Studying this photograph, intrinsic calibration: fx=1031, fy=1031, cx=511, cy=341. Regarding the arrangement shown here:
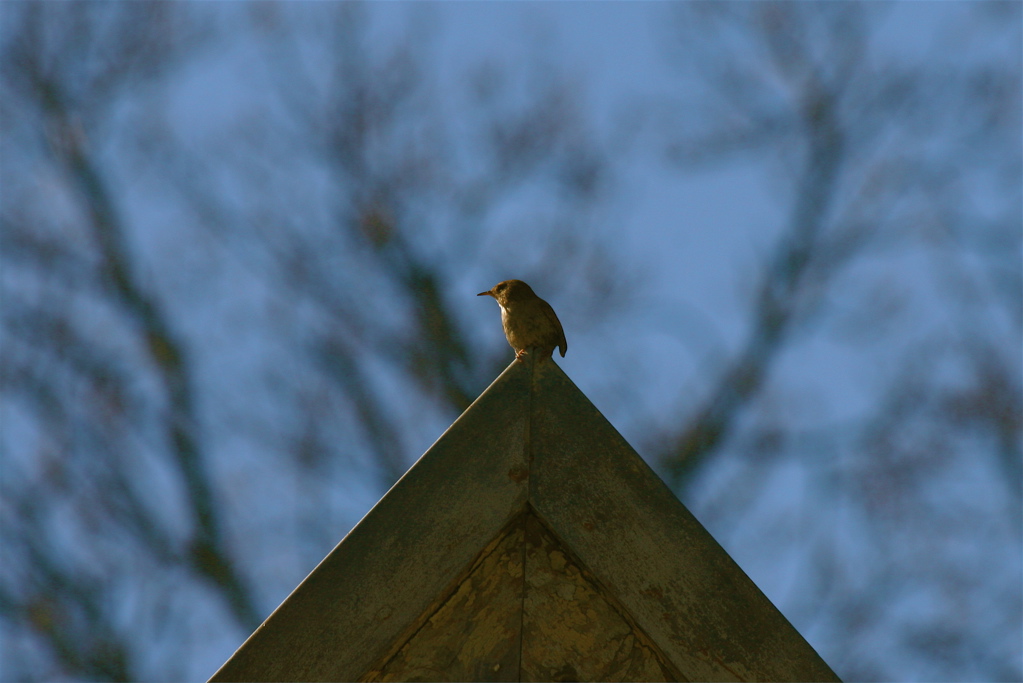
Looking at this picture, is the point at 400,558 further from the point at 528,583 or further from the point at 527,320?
the point at 527,320

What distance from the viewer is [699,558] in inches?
84.4

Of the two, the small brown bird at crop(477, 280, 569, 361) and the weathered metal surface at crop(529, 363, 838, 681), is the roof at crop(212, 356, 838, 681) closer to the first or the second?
the weathered metal surface at crop(529, 363, 838, 681)

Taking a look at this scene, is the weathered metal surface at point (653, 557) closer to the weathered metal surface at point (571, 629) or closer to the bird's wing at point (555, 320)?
the weathered metal surface at point (571, 629)

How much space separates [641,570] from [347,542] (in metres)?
0.62

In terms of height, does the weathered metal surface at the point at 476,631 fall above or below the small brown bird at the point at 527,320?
below

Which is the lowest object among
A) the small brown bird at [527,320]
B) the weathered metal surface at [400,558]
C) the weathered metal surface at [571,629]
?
the weathered metal surface at [571,629]

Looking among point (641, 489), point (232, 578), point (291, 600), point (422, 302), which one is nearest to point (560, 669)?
point (641, 489)

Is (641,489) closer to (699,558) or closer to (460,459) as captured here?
(699,558)

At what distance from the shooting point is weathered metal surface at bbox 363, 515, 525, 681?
85.0 inches

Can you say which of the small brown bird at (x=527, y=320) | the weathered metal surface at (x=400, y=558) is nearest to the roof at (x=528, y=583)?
the weathered metal surface at (x=400, y=558)

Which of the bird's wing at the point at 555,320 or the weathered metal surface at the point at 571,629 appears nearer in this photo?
the weathered metal surface at the point at 571,629

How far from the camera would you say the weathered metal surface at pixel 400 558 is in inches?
81.7

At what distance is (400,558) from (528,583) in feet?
0.94

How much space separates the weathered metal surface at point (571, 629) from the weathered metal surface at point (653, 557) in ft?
0.26
